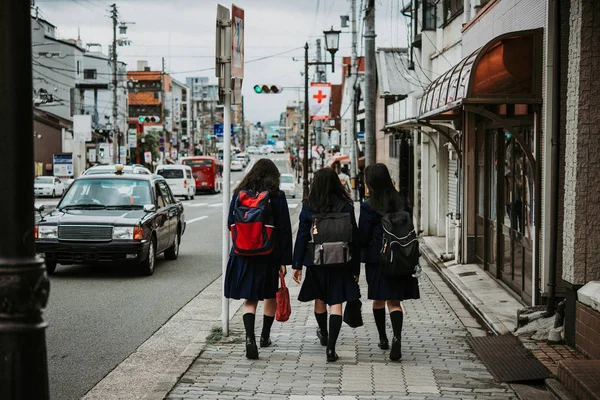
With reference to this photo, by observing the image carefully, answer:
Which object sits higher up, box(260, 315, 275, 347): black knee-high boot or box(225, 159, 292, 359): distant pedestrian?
box(225, 159, 292, 359): distant pedestrian

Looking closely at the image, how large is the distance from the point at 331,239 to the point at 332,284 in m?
0.45

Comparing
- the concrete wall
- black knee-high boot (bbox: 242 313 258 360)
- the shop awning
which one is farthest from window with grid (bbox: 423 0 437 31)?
black knee-high boot (bbox: 242 313 258 360)

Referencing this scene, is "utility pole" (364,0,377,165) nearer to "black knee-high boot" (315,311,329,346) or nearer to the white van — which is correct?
"black knee-high boot" (315,311,329,346)

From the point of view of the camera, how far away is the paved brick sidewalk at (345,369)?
658cm

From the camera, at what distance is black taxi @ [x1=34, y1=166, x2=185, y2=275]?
43.7 ft

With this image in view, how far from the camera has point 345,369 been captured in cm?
736

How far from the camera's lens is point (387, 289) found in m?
7.75

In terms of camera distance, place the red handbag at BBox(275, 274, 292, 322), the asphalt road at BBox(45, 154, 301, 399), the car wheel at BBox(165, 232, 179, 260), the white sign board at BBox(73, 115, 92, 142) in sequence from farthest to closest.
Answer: the white sign board at BBox(73, 115, 92, 142), the car wheel at BBox(165, 232, 179, 260), the red handbag at BBox(275, 274, 292, 322), the asphalt road at BBox(45, 154, 301, 399)

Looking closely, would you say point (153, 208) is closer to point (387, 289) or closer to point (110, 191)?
point (110, 191)

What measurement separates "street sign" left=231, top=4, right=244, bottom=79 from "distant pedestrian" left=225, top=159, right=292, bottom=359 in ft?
5.00

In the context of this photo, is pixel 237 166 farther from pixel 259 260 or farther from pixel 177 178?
pixel 259 260

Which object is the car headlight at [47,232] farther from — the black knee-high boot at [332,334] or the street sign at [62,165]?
the street sign at [62,165]

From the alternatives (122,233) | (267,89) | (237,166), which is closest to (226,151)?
(122,233)

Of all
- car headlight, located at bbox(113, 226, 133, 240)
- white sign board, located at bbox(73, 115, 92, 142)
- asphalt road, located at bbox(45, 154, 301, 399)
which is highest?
white sign board, located at bbox(73, 115, 92, 142)
